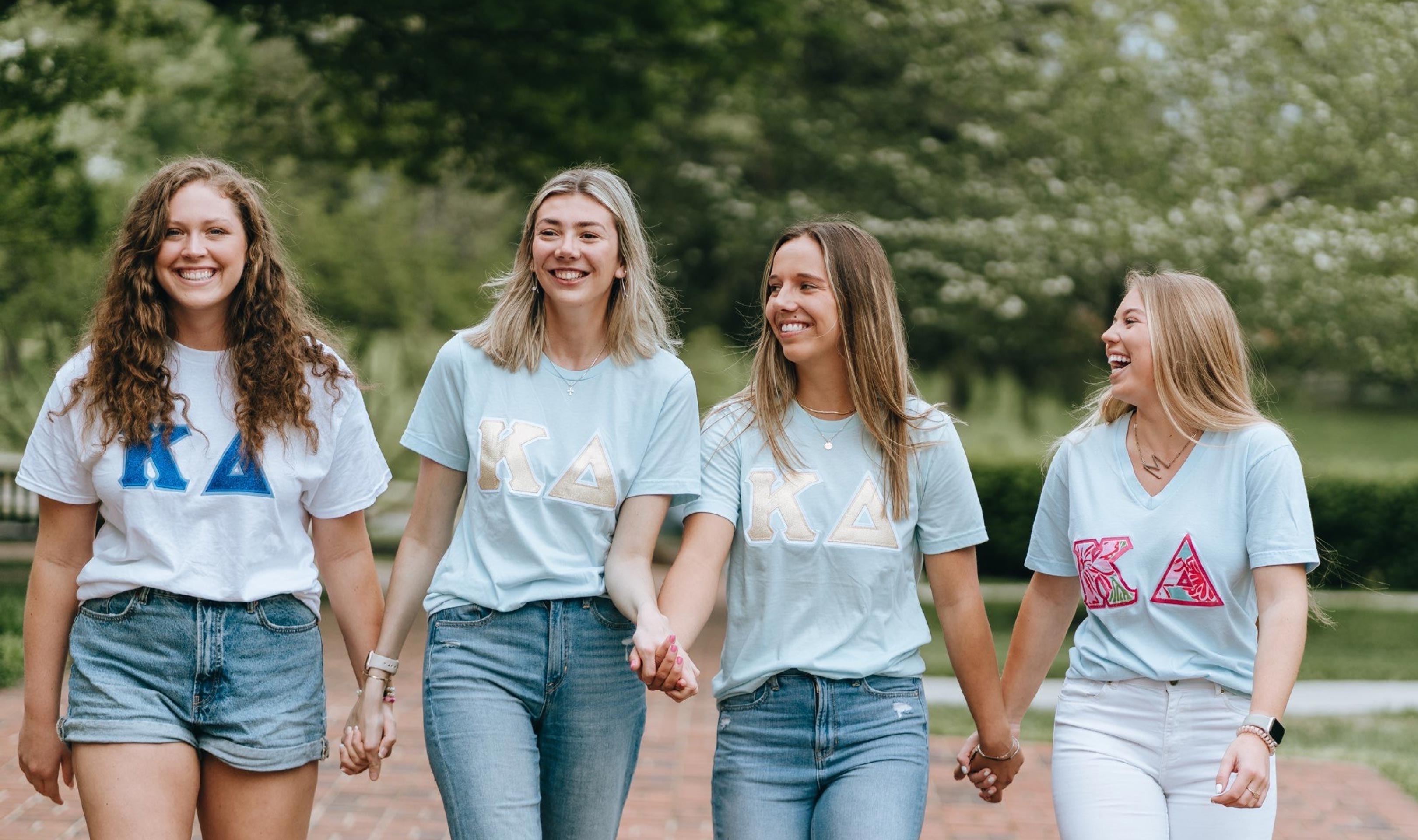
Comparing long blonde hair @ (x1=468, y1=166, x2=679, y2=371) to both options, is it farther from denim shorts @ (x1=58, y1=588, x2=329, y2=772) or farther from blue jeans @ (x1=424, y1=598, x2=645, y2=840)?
denim shorts @ (x1=58, y1=588, x2=329, y2=772)

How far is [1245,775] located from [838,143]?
48.9 ft

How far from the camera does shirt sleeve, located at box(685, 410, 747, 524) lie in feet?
11.0

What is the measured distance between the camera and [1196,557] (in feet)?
10.5

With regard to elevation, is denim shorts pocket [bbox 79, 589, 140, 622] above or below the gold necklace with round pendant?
below

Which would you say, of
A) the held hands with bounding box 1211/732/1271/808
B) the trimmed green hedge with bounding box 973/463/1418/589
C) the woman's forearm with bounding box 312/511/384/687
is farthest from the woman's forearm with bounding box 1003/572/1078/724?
the trimmed green hedge with bounding box 973/463/1418/589

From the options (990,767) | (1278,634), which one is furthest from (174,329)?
(1278,634)

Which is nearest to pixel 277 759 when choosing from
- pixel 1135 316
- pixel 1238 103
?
pixel 1135 316

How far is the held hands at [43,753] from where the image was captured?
3.11m

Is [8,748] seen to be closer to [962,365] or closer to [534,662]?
[534,662]

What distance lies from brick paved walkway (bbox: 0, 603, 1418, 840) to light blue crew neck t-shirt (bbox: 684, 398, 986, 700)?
311 centimetres

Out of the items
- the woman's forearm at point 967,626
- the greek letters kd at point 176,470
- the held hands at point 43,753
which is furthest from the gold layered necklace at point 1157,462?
the held hands at point 43,753

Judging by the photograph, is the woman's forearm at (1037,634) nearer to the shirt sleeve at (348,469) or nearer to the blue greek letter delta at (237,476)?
the shirt sleeve at (348,469)

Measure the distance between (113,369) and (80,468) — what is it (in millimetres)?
217

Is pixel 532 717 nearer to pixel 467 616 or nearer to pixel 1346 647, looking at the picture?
pixel 467 616
